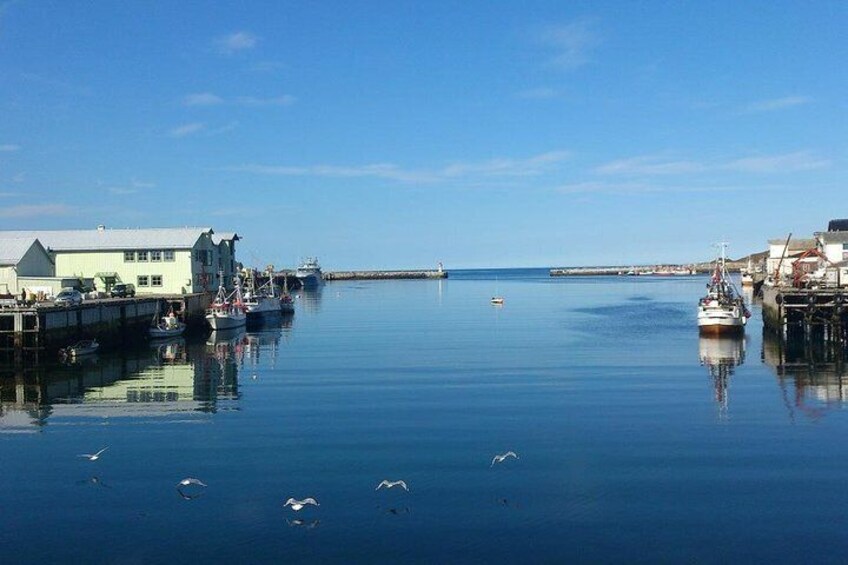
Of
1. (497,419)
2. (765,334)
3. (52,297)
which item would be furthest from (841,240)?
(52,297)

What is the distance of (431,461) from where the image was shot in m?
22.3

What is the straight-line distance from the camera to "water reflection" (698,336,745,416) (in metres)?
34.1

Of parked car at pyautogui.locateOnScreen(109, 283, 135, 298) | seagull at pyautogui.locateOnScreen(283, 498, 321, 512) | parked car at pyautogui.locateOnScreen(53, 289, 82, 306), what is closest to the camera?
seagull at pyautogui.locateOnScreen(283, 498, 321, 512)

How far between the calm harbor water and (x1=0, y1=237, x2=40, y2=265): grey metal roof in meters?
25.7

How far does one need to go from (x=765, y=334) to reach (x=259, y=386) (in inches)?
1547

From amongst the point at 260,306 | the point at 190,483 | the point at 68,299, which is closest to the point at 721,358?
the point at 190,483

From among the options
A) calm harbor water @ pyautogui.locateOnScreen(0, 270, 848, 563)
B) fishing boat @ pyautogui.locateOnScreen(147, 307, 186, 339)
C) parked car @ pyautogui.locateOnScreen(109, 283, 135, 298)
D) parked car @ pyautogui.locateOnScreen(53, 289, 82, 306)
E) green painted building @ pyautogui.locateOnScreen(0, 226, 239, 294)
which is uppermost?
green painted building @ pyautogui.locateOnScreen(0, 226, 239, 294)

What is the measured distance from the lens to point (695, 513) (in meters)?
17.8

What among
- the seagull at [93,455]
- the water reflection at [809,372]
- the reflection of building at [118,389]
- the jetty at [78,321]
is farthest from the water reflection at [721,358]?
the jetty at [78,321]

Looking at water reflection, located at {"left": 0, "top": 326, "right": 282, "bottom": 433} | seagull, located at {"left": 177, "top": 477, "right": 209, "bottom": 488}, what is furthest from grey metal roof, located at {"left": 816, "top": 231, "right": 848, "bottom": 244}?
seagull, located at {"left": 177, "top": 477, "right": 209, "bottom": 488}

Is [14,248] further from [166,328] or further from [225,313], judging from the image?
[225,313]

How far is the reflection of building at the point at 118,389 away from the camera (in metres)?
31.3

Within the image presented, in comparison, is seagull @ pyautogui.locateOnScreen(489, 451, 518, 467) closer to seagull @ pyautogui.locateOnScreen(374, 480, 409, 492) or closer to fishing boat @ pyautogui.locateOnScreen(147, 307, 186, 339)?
seagull @ pyautogui.locateOnScreen(374, 480, 409, 492)

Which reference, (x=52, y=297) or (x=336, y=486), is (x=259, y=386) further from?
(x=52, y=297)
